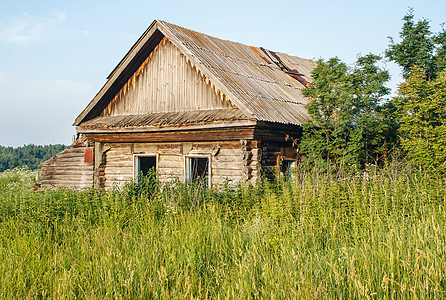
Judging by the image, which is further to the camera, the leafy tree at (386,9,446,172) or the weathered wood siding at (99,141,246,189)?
the weathered wood siding at (99,141,246,189)

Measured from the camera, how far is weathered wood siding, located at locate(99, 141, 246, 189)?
1028cm

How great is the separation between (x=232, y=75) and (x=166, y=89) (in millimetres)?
2176

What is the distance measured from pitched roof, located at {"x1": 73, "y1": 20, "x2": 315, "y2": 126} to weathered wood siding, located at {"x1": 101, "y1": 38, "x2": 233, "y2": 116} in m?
0.35

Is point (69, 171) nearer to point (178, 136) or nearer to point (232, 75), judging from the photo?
point (178, 136)

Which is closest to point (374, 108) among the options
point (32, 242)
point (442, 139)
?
point (442, 139)

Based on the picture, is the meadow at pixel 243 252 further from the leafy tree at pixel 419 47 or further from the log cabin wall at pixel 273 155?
the leafy tree at pixel 419 47

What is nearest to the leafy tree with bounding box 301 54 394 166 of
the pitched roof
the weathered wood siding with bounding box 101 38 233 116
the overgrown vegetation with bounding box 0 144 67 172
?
the pitched roof

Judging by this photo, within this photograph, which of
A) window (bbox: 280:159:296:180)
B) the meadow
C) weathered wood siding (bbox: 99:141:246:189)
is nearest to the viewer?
the meadow

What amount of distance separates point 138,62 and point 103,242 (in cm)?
855

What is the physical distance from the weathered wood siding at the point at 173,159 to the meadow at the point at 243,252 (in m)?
2.38

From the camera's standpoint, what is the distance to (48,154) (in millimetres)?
63406

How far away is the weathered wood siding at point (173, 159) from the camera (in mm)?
10281

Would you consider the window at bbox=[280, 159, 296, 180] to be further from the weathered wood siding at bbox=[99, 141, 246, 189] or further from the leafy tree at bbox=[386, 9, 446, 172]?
the leafy tree at bbox=[386, 9, 446, 172]

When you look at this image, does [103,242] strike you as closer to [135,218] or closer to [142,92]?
[135,218]
